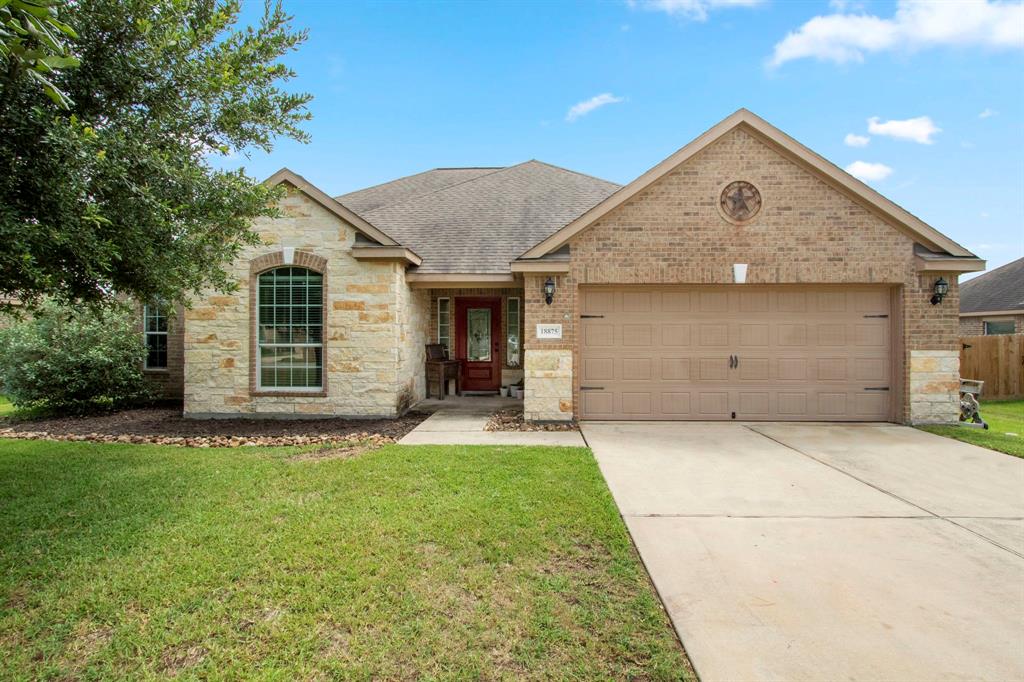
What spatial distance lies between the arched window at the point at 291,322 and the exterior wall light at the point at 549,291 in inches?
170

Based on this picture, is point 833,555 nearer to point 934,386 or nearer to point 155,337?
point 934,386

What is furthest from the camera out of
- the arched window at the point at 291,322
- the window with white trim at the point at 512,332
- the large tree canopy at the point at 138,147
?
the window with white trim at the point at 512,332

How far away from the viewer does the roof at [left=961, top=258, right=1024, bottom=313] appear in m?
18.5

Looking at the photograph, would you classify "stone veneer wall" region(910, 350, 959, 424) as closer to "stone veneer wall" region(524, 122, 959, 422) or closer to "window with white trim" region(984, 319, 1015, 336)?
"stone veneer wall" region(524, 122, 959, 422)

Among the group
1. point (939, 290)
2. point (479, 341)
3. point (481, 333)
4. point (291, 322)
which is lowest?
point (479, 341)

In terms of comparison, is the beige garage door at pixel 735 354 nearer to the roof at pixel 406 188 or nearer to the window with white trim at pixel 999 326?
the roof at pixel 406 188

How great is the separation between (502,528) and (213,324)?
796 cm

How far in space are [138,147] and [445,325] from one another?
9.05 m

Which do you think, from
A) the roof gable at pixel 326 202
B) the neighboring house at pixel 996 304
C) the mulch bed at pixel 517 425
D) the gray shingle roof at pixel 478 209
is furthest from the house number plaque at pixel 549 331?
the neighboring house at pixel 996 304

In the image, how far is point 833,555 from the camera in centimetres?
395

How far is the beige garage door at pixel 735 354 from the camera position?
29.7 feet

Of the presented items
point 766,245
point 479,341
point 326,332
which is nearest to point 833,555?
point 766,245

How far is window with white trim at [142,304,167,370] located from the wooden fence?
20.5 metres

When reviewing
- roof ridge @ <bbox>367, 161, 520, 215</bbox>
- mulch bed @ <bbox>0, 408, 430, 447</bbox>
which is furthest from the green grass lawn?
roof ridge @ <bbox>367, 161, 520, 215</bbox>
